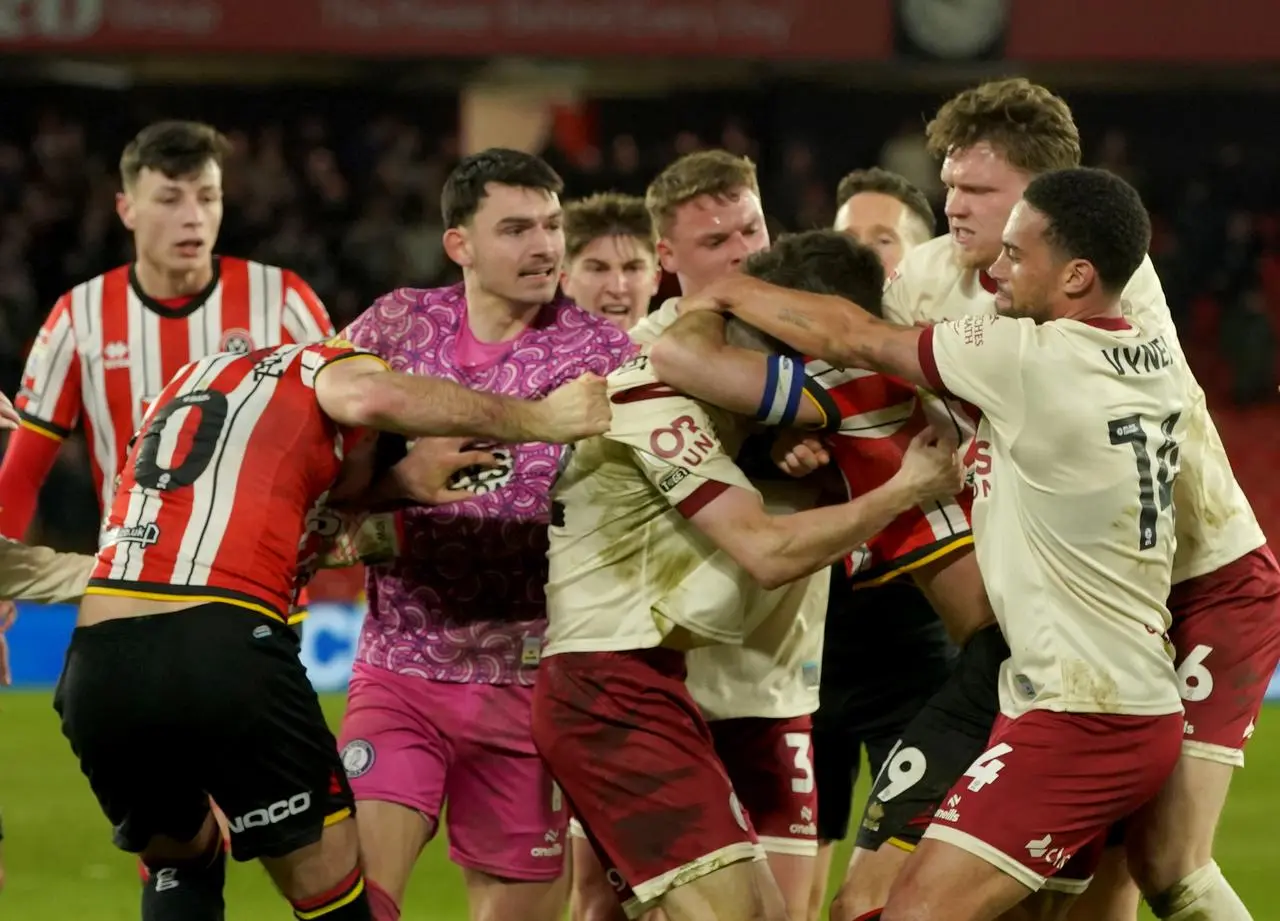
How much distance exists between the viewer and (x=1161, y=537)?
171 inches

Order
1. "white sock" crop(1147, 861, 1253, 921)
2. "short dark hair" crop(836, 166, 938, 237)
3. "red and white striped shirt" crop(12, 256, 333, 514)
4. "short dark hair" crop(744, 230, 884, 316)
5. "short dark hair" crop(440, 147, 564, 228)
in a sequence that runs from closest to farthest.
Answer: "short dark hair" crop(744, 230, 884, 316) < "white sock" crop(1147, 861, 1253, 921) < "short dark hair" crop(440, 147, 564, 228) < "red and white striped shirt" crop(12, 256, 333, 514) < "short dark hair" crop(836, 166, 938, 237)

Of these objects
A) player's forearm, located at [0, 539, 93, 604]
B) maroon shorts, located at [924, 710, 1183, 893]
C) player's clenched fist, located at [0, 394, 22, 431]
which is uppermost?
player's clenched fist, located at [0, 394, 22, 431]

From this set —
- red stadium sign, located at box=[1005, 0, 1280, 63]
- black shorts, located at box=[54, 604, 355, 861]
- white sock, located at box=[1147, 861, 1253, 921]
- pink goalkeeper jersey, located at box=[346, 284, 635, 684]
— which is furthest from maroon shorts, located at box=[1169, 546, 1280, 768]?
red stadium sign, located at box=[1005, 0, 1280, 63]

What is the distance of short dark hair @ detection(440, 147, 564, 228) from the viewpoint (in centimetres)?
532

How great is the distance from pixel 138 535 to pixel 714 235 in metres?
2.15

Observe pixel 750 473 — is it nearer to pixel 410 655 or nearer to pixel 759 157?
pixel 410 655

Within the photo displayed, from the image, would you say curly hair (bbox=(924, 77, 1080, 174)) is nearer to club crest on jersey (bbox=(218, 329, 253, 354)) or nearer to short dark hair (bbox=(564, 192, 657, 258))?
short dark hair (bbox=(564, 192, 657, 258))

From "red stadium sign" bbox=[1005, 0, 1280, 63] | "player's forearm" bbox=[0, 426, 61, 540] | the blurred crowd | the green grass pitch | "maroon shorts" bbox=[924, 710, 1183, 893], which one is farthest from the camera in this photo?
the blurred crowd

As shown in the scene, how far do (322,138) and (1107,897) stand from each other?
525 inches

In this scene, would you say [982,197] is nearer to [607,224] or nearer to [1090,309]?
[1090,309]

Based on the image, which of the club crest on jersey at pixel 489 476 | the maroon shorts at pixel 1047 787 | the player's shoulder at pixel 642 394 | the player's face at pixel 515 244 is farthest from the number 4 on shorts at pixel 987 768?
the player's face at pixel 515 244

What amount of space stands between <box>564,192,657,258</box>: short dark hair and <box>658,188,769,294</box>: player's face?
65cm

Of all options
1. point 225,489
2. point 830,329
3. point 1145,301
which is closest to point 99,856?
point 225,489

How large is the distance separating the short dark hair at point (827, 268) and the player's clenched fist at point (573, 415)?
20.6 inches
